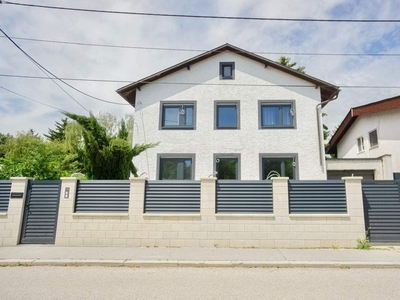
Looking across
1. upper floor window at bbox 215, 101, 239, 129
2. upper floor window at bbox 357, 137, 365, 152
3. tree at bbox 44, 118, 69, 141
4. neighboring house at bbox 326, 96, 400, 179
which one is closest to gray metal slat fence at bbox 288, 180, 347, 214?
neighboring house at bbox 326, 96, 400, 179

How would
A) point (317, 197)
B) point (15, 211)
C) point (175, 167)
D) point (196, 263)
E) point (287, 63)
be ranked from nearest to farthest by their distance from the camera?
point (196, 263), point (317, 197), point (15, 211), point (175, 167), point (287, 63)

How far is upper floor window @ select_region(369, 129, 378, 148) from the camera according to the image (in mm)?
14024

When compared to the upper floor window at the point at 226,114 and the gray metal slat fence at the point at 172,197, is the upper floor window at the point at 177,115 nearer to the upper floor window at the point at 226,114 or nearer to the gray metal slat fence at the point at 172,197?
the upper floor window at the point at 226,114

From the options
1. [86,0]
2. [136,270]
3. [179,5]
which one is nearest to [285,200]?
[136,270]

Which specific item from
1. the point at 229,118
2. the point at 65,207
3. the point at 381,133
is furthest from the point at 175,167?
the point at 381,133

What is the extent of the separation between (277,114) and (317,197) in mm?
5704

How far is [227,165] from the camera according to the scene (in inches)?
452

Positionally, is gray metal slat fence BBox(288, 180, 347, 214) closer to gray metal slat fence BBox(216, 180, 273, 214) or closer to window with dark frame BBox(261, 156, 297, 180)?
gray metal slat fence BBox(216, 180, 273, 214)

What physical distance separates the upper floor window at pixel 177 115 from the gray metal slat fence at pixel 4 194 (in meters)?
6.37

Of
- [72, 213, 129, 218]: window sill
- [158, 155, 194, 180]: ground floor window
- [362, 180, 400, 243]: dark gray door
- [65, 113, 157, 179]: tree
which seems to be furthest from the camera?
[158, 155, 194, 180]: ground floor window

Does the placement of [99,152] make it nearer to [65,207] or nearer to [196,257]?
[65,207]

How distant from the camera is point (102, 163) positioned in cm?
852

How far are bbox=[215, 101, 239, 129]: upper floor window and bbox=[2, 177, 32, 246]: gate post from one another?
25.6 ft

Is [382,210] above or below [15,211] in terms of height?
above
